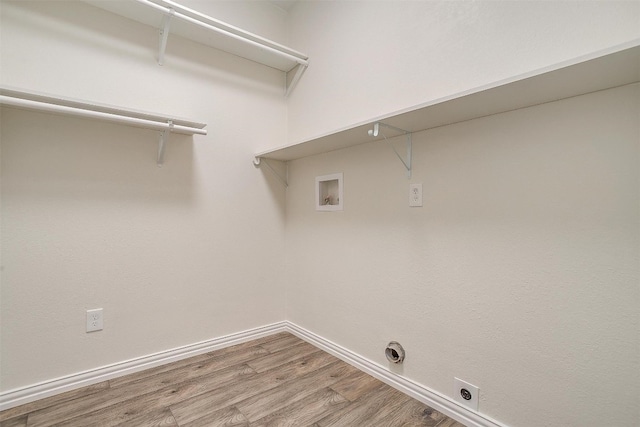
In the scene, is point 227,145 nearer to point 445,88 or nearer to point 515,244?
point 445,88

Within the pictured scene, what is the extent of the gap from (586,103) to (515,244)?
0.56 m

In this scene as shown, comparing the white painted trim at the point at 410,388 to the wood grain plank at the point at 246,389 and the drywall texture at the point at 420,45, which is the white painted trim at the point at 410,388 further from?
the drywall texture at the point at 420,45

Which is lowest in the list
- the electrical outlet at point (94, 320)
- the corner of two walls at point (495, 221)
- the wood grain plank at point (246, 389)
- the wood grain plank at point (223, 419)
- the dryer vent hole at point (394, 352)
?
the wood grain plank at point (223, 419)

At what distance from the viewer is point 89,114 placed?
150 centimetres

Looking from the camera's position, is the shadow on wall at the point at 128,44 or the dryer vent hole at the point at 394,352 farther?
the dryer vent hole at the point at 394,352

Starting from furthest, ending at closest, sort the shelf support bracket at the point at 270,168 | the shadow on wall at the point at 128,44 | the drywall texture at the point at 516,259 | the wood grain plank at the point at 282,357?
Answer: 1. the shelf support bracket at the point at 270,168
2. the wood grain plank at the point at 282,357
3. the shadow on wall at the point at 128,44
4. the drywall texture at the point at 516,259

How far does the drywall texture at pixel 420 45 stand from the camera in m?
1.12

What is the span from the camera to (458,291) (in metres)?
1.46

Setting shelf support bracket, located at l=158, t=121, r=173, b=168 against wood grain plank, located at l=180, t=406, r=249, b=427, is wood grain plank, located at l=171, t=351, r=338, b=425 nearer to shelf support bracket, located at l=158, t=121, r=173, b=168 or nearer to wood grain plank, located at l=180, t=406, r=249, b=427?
wood grain plank, located at l=180, t=406, r=249, b=427

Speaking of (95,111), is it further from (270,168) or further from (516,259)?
(516,259)

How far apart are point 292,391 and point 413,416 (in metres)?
0.62

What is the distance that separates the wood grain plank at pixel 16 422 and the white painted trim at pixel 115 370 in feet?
0.36

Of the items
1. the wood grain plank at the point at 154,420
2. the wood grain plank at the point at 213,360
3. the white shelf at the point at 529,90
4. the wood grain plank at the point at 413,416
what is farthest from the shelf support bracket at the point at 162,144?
the wood grain plank at the point at 413,416

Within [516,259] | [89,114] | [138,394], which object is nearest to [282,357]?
[138,394]
